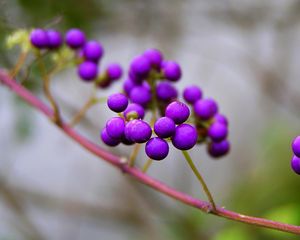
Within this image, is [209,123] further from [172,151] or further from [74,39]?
[172,151]

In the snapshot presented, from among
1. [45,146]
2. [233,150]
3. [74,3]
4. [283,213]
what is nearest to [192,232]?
[283,213]

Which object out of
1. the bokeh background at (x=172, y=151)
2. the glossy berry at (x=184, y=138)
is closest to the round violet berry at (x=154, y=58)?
the glossy berry at (x=184, y=138)

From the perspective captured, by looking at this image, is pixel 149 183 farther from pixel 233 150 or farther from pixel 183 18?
pixel 233 150

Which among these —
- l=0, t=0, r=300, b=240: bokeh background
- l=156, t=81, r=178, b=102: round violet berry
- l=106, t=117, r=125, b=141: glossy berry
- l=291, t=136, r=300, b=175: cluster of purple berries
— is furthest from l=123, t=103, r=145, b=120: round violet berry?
l=0, t=0, r=300, b=240: bokeh background

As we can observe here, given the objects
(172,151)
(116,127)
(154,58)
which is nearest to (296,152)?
(116,127)

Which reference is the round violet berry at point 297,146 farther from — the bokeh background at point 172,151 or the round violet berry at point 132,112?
the bokeh background at point 172,151

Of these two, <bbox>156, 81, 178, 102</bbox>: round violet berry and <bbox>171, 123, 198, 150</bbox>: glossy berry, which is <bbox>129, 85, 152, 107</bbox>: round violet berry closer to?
<bbox>156, 81, 178, 102</bbox>: round violet berry
